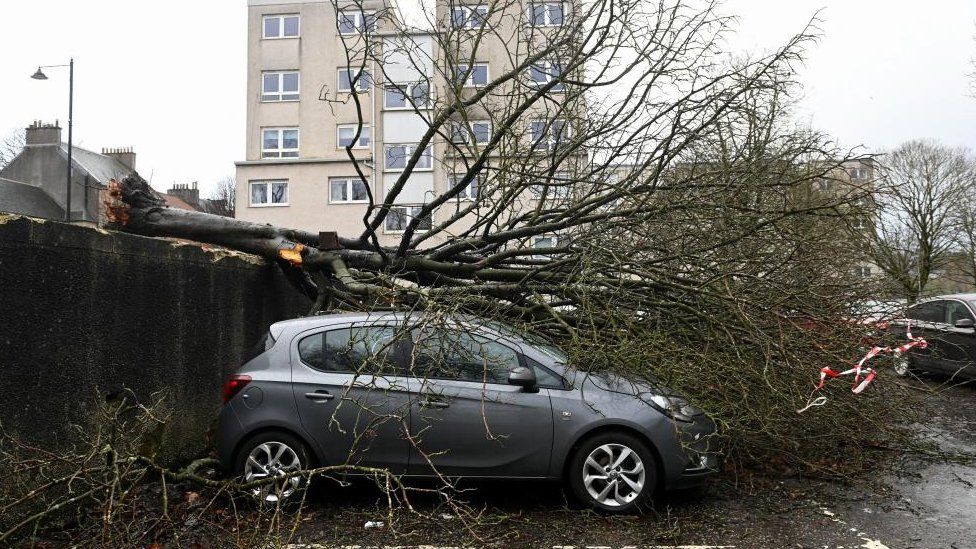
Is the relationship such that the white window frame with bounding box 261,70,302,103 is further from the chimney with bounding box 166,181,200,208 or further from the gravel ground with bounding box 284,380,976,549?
the gravel ground with bounding box 284,380,976,549

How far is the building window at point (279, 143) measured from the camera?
114ft

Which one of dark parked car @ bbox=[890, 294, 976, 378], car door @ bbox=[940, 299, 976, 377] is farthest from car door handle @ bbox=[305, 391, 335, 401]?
car door @ bbox=[940, 299, 976, 377]

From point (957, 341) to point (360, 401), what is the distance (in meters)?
10.2

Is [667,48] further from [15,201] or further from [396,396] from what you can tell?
[15,201]

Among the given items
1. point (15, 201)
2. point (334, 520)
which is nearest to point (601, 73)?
point (334, 520)

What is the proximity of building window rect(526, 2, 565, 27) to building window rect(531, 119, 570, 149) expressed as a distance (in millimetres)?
1121

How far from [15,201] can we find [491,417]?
122ft

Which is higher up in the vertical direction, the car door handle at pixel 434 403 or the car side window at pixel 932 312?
the car side window at pixel 932 312

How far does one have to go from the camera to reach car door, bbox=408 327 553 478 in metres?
5.55

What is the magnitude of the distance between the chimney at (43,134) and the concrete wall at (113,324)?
38.7m

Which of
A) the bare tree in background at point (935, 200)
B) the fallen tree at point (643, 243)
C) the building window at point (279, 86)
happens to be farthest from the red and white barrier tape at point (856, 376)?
the building window at point (279, 86)

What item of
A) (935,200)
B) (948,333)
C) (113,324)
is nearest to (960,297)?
(948,333)

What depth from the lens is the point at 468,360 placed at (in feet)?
18.8

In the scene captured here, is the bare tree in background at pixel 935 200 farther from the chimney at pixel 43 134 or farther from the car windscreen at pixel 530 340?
the chimney at pixel 43 134
